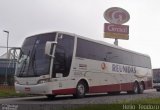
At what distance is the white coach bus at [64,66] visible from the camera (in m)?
18.4

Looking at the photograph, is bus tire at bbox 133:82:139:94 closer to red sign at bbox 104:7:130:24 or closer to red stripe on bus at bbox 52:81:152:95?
red stripe on bus at bbox 52:81:152:95

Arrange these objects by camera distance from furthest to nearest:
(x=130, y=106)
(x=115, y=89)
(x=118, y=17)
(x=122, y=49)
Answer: (x=118, y=17)
(x=122, y=49)
(x=115, y=89)
(x=130, y=106)

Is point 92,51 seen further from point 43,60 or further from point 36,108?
point 36,108

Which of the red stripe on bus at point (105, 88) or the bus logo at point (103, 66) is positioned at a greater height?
the bus logo at point (103, 66)

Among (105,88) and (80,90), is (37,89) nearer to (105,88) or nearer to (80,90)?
(80,90)

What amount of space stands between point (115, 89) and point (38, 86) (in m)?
8.15

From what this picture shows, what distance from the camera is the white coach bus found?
18438mm

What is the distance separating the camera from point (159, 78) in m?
41.0

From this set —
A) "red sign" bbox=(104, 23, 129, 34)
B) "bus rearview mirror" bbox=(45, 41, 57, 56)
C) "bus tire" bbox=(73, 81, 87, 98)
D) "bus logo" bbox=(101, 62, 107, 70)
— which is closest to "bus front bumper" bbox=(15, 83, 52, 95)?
"bus rearview mirror" bbox=(45, 41, 57, 56)

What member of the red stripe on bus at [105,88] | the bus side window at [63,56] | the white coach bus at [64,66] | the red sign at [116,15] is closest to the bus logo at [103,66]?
the white coach bus at [64,66]

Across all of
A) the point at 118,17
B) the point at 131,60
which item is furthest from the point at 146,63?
the point at 118,17

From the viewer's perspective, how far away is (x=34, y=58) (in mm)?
18859

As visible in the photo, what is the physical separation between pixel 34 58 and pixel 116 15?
2646 centimetres

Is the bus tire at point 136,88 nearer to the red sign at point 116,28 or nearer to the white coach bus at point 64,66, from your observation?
the white coach bus at point 64,66
